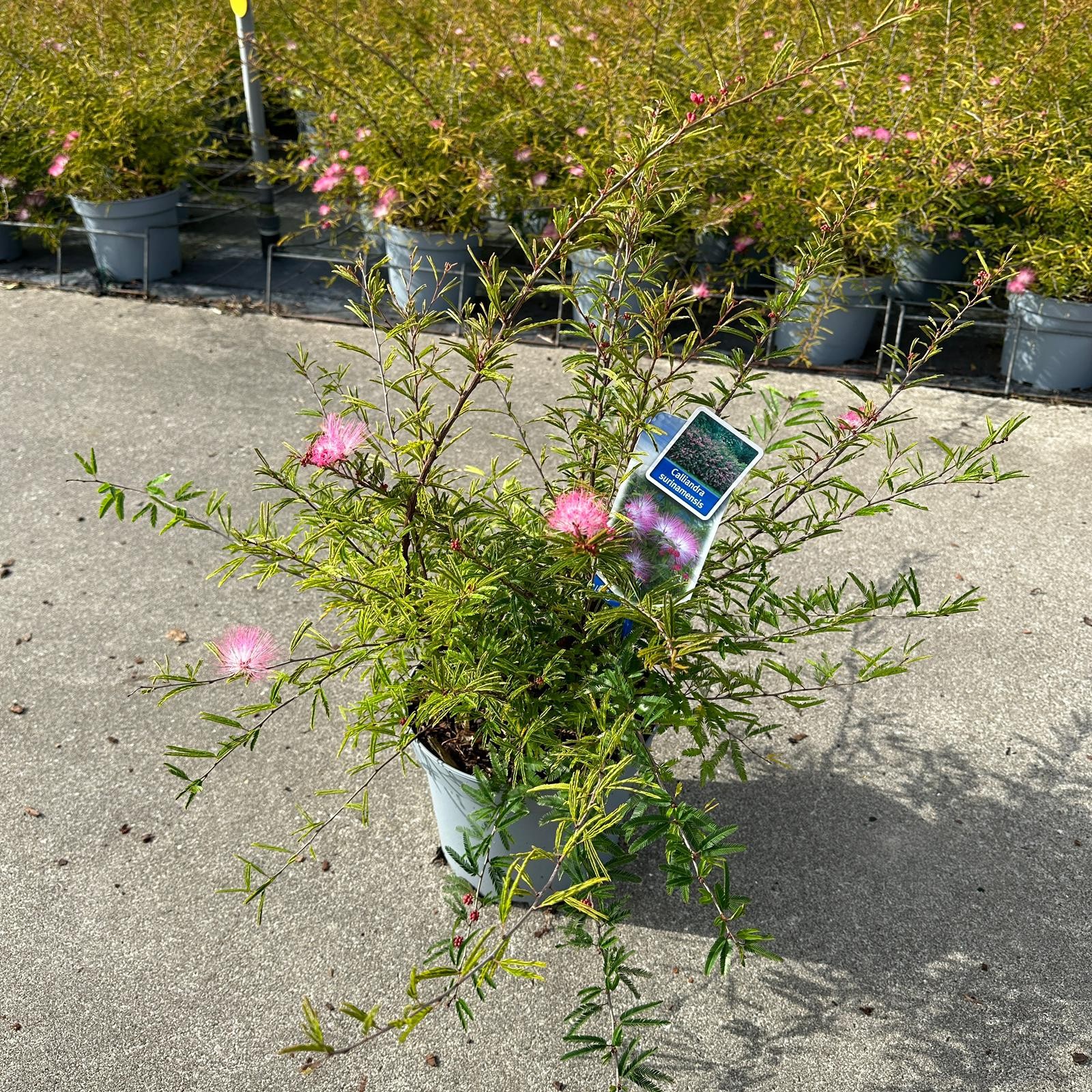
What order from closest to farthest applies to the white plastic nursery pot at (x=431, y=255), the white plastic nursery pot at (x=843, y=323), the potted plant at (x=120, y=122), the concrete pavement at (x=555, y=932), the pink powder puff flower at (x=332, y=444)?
the pink powder puff flower at (x=332, y=444), the concrete pavement at (x=555, y=932), the white plastic nursery pot at (x=843, y=323), the white plastic nursery pot at (x=431, y=255), the potted plant at (x=120, y=122)

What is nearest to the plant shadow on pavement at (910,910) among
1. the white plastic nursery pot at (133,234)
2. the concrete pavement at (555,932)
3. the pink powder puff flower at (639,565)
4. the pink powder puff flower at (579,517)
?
the concrete pavement at (555,932)

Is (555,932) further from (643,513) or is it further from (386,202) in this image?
(386,202)

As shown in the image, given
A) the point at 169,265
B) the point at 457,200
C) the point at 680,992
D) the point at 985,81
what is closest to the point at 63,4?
the point at 169,265

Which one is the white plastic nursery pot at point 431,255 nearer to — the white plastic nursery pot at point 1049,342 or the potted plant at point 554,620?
the white plastic nursery pot at point 1049,342

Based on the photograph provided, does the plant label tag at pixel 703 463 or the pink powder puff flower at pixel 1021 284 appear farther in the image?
the pink powder puff flower at pixel 1021 284

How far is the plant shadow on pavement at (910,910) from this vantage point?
1502 mm

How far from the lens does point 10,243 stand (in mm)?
4062

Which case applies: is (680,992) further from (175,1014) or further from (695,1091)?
(175,1014)

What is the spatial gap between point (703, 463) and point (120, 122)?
3275 millimetres

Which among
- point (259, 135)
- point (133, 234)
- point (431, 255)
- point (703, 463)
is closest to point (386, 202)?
point (431, 255)

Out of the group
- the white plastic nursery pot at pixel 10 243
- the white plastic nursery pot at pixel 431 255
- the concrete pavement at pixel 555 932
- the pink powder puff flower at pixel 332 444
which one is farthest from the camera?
the white plastic nursery pot at pixel 10 243

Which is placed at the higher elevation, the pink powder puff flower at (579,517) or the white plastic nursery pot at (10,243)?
the pink powder puff flower at (579,517)

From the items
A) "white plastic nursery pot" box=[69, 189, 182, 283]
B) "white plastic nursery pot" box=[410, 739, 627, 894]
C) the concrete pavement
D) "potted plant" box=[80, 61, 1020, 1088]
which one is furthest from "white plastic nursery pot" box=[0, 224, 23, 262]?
"white plastic nursery pot" box=[410, 739, 627, 894]

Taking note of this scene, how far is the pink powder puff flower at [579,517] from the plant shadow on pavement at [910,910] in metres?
0.76
